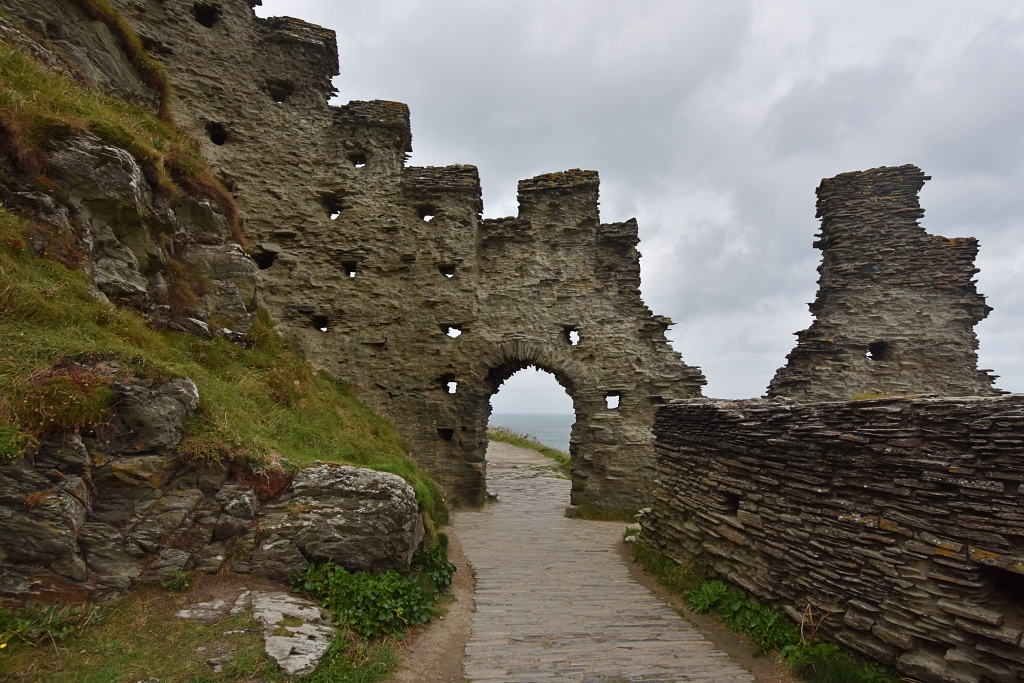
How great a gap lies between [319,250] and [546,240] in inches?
261

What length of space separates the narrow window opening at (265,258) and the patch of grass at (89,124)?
293cm

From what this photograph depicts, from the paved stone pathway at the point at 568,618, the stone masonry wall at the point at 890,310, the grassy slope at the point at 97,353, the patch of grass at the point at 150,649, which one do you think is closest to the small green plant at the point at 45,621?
the patch of grass at the point at 150,649

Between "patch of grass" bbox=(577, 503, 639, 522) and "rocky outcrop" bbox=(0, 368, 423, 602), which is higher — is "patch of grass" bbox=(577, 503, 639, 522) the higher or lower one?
the lower one

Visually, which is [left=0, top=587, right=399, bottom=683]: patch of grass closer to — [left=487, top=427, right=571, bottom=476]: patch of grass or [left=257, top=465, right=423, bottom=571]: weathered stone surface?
[left=257, top=465, right=423, bottom=571]: weathered stone surface

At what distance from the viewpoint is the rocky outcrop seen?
15.0 ft

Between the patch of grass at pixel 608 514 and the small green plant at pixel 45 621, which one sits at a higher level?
the small green plant at pixel 45 621

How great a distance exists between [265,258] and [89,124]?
21.6 ft

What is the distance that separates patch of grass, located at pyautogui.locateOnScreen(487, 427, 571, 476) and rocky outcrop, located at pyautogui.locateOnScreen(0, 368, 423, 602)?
17279mm

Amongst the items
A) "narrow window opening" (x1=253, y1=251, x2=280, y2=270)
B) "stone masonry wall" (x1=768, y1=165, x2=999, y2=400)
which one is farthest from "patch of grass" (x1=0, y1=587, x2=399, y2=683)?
"stone masonry wall" (x1=768, y1=165, x2=999, y2=400)

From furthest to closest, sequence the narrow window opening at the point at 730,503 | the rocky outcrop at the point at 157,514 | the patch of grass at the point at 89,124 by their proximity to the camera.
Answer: the narrow window opening at the point at 730,503 < the patch of grass at the point at 89,124 < the rocky outcrop at the point at 157,514

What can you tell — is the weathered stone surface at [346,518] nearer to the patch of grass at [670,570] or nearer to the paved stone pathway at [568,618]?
the paved stone pathway at [568,618]

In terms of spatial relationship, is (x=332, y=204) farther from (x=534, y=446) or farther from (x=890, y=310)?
(x=534, y=446)

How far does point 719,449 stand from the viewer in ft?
25.8

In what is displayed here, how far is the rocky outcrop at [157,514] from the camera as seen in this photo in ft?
15.0
